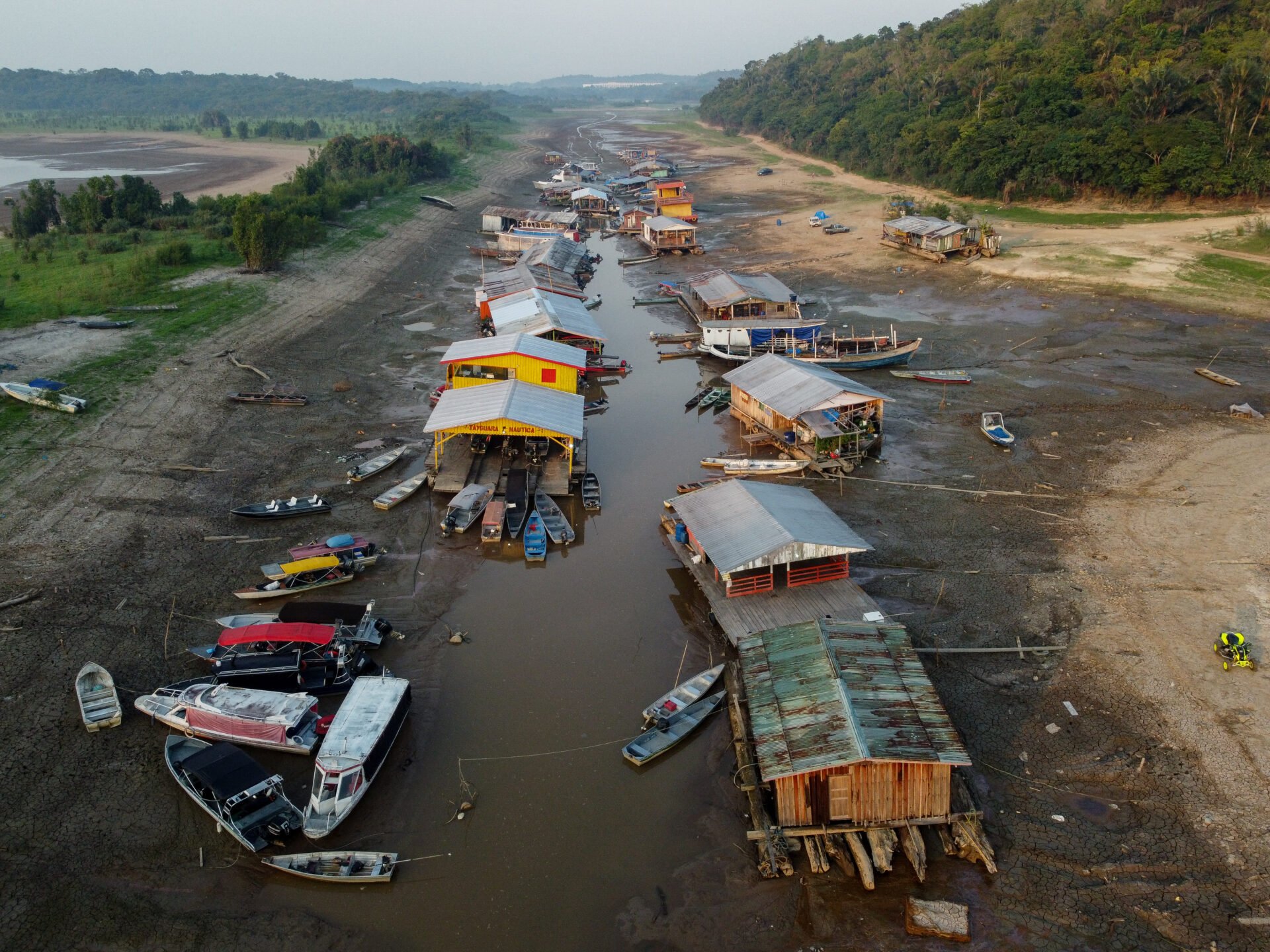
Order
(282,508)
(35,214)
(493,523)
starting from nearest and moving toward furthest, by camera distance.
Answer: (493,523) < (282,508) < (35,214)

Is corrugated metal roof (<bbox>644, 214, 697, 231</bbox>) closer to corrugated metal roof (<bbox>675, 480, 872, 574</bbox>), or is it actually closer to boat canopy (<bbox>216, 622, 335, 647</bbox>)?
corrugated metal roof (<bbox>675, 480, 872, 574</bbox>)

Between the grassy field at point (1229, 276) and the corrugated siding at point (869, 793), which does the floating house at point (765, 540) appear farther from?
the grassy field at point (1229, 276)

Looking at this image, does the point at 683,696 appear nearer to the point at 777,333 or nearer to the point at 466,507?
the point at 466,507

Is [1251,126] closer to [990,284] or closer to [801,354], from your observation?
[990,284]

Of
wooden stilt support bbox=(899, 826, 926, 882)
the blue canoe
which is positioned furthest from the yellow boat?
wooden stilt support bbox=(899, 826, 926, 882)

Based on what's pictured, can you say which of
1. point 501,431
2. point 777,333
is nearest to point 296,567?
point 501,431

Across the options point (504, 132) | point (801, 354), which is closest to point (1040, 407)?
point (801, 354)

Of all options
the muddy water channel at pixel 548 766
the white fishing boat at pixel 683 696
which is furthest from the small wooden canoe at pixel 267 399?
the white fishing boat at pixel 683 696
